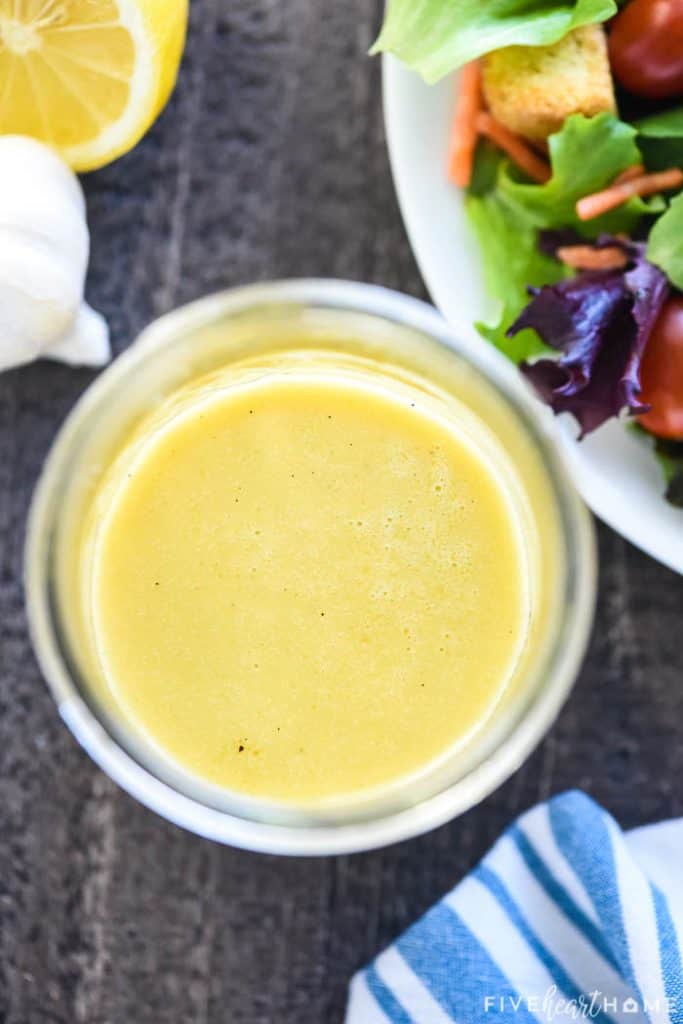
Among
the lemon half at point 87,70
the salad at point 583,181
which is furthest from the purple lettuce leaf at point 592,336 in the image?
the lemon half at point 87,70

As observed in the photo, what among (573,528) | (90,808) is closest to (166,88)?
(573,528)

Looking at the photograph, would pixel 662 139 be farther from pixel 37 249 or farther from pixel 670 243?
pixel 37 249

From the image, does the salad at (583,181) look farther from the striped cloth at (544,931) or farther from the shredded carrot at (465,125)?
the striped cloth at (544,931)

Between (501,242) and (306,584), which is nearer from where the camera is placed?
(306,584)

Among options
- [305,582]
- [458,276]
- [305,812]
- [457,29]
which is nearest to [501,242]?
[458,276]

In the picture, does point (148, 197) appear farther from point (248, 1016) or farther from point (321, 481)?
point (248, 1016)

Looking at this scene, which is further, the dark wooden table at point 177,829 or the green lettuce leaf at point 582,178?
the dark wooden table at point 177,829

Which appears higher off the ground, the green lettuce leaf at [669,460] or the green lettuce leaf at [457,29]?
the green lettuce leaf at [457,29]

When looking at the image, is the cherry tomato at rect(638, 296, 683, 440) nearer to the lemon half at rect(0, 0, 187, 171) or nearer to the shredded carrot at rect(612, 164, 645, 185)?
the shredded carrot at rect(612, 164, 645, 185)
